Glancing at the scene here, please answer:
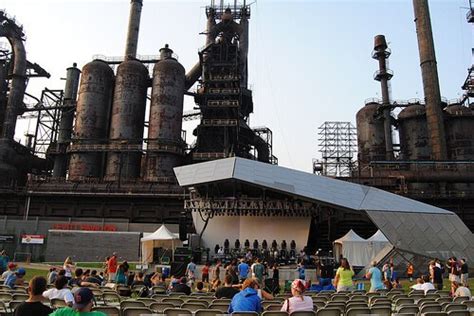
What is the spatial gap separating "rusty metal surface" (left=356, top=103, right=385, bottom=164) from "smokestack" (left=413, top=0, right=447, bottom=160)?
8.20 meters

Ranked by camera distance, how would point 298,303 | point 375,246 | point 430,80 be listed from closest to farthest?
point 298,303
point 375,246
point 430,80

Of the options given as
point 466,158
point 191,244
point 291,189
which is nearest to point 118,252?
point 191,244

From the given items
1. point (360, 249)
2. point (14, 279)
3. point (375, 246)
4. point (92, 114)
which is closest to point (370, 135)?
point (375, 246)

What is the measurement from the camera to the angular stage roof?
2489cm

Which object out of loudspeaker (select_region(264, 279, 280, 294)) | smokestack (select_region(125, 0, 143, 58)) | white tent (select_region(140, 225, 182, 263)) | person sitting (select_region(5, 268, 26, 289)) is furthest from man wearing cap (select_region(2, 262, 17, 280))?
smokestack (select_region(125, 0, 143, 58))

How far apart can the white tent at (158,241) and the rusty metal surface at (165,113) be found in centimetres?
1767

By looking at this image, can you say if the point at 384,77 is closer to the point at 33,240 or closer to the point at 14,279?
the point at 33,240

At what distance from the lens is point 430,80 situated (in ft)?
155

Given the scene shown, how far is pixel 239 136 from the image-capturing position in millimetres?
52469

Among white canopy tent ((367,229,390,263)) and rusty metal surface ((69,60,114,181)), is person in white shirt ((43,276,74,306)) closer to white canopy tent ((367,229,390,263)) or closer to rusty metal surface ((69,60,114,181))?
white canopy tent ((367,229,390,263))

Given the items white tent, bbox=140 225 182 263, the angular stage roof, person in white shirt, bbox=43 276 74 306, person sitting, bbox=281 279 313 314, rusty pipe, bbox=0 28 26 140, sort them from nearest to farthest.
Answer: person sitting, bbox=281 279 313 314 < person in white shirt, bbox=43 276 74 306 < the angular stage roof < white tent, bbox=140 225 182 263 < rusty pipe, bbox=0 28 26 140

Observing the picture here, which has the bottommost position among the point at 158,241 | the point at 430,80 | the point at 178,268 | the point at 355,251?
the point at 178,268

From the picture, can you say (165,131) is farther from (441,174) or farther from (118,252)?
(441,174)

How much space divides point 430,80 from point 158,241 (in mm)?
38786
